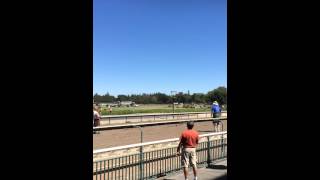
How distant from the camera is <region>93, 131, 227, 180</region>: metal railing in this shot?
9109 mm

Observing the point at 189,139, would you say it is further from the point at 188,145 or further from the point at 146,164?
the point at 146,164

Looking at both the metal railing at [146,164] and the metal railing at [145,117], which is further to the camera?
the metal railing at [145,117]

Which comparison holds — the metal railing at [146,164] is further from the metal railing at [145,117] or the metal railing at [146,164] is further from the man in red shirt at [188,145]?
the metal railing at [145,117]

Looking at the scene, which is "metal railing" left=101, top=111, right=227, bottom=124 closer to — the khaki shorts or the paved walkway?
the paved walkway

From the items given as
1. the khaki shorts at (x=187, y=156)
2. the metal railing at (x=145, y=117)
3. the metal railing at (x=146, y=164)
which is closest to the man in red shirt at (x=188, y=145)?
the khaki shorts at (x=187, y=156)

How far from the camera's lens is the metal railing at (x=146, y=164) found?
911cm

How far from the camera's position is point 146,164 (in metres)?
10.6

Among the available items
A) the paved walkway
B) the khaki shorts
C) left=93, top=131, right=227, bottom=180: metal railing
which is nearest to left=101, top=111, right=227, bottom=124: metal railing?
left=93, top=131, right=227, bottom=180: metal railing
